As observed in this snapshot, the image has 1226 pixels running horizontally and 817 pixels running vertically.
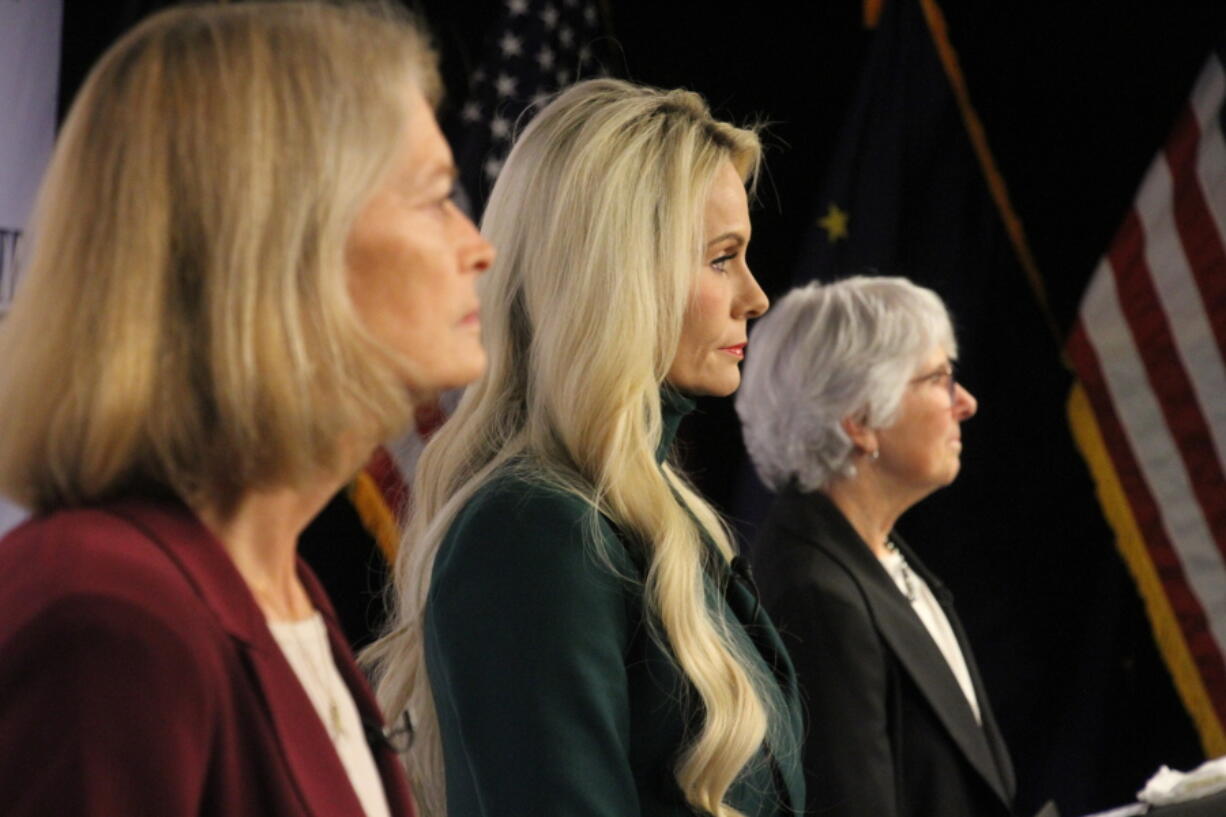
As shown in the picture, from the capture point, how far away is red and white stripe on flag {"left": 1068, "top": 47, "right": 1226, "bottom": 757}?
12.6ft

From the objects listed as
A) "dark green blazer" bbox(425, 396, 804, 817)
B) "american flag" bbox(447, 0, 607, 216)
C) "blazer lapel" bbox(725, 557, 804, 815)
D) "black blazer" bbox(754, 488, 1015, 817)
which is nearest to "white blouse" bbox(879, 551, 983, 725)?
"black blazer" bbox(754, 488, 1015, 817)

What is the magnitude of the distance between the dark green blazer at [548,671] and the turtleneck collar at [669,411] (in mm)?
207

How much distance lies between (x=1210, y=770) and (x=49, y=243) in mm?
1711

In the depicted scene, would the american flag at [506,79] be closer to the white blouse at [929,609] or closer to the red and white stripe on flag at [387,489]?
the red and white stripe on flag at [387,489]

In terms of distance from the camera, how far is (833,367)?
9.11ft

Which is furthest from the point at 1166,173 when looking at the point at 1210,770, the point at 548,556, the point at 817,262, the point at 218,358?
the point at 218,358

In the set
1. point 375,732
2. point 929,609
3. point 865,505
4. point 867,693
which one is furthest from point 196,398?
point 929,609

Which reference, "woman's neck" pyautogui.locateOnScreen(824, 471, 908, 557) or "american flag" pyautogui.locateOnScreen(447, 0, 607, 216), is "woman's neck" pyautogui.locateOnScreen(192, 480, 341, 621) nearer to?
"woman's neck" pyautogui.locateOnScreen(824, 471, 908, 557)

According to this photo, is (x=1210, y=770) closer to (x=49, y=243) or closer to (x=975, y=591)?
(x=49, y=243)

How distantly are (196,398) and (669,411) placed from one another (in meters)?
0.95

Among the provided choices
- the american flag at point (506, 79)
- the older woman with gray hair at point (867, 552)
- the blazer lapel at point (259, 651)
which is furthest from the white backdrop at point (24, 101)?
the blazer lapel at point (259, 651)

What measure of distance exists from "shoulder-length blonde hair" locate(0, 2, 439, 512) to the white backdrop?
6.57ft

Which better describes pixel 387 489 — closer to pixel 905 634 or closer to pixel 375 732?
pixel 905 634

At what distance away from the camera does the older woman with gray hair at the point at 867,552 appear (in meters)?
2.32
